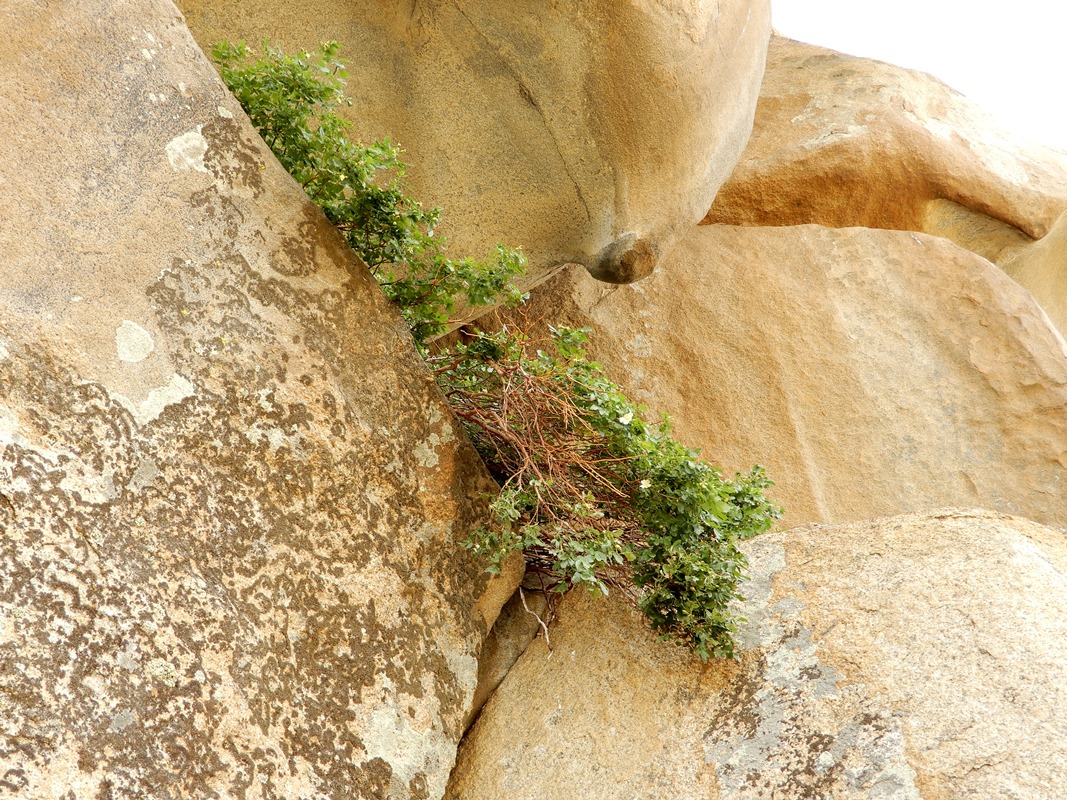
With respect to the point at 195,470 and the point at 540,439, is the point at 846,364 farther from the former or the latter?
the point at 195,470

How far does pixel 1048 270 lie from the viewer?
5.22 meters

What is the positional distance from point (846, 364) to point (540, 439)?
2.10 metres

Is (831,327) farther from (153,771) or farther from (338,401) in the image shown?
(153,771)

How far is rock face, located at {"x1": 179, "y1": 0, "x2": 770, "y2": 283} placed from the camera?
104 inches

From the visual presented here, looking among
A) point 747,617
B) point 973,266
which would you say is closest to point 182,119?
point 747,617

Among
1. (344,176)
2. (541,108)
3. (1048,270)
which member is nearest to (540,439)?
(344,176)

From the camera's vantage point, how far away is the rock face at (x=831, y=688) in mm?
1999

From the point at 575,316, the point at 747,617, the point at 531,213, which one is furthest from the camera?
the point at 575,316

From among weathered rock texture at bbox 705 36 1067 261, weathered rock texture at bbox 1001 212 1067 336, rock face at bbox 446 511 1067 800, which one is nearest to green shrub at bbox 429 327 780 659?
rock face at bbox 446 511 1067 800

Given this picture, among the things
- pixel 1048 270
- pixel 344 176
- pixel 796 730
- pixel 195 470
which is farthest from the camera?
pixel 1048 270

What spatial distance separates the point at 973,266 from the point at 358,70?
9.15ft

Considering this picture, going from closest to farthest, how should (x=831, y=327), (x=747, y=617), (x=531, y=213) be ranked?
(x=747, y=617) → (x=531, y=213) → (x=831, y=327)

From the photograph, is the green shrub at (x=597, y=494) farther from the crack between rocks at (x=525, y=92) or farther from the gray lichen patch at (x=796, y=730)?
the crack between rocks at (x=525, y=92)

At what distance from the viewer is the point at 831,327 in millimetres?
4293
